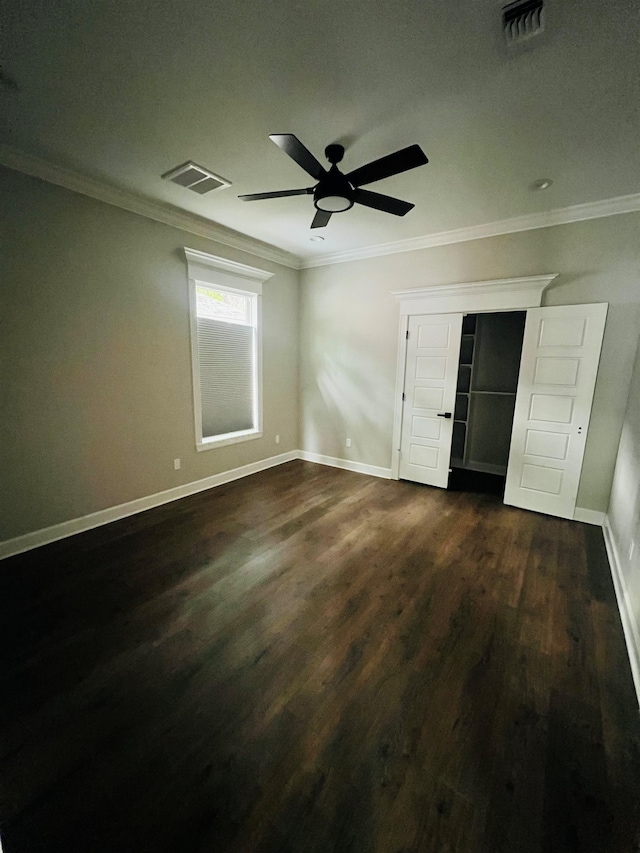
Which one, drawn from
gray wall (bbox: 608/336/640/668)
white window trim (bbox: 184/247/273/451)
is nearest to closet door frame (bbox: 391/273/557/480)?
gray wall (bbox: 608/336/640/668)

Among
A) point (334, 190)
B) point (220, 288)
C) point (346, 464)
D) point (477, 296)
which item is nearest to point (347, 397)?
point (346, 464)

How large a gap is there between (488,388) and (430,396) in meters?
1.42

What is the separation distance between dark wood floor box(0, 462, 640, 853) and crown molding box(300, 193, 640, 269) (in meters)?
3.03

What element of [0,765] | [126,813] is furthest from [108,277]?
[126,813]

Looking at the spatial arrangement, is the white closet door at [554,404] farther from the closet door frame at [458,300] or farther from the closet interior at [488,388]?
the closet interior at [488,388]

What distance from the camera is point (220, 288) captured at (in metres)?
3.96

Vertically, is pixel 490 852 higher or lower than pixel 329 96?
lower

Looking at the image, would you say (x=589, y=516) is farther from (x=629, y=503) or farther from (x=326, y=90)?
(x=326, y=90)

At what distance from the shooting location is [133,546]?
278 centimetres

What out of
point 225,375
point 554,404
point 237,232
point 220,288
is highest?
point 237,232

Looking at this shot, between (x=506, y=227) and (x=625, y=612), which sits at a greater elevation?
(x=506, y=227)

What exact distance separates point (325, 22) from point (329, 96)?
40 cm

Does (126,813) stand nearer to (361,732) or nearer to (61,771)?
(61,771)

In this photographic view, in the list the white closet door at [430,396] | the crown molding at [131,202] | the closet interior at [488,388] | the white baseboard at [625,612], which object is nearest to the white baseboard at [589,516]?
the white baseboard at [625,612]
